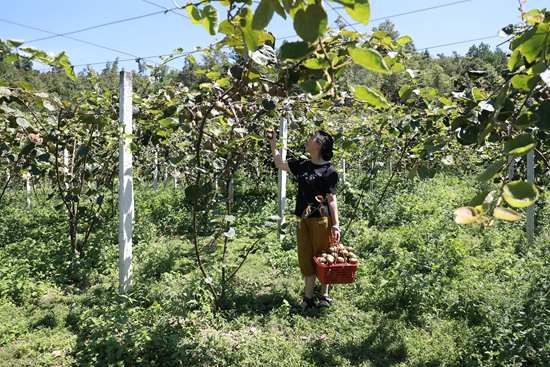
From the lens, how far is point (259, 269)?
4.33 m

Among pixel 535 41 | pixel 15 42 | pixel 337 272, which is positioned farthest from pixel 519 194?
pixel 337 272

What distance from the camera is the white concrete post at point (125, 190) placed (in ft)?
10.8

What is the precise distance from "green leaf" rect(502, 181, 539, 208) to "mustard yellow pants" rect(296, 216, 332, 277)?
2581mm

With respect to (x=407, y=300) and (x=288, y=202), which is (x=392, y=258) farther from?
(x=288, y=202)

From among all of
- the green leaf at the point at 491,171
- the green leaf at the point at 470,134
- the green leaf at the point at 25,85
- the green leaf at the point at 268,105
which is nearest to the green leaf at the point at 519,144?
the green leaf at the point at 491,171

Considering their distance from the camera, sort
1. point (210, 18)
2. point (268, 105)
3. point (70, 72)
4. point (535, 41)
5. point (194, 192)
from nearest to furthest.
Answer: point (535, 41) < point (210, 18) < point (268, 105) < point (70, 72) < point (194, 192)

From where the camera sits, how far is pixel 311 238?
329 cm

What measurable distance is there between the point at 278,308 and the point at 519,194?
120 inches

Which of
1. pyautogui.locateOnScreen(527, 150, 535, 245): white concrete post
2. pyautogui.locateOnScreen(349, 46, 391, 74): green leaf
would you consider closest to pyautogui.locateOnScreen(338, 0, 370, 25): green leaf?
pyautogui.locateOnScreen(349, 46, 391, 74): green leaf

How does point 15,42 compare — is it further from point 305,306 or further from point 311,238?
point 305,306

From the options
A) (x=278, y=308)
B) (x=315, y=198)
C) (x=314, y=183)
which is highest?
(x=314, y=183)

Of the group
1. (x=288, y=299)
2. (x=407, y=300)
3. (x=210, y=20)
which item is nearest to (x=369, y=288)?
(x=407, y=300)

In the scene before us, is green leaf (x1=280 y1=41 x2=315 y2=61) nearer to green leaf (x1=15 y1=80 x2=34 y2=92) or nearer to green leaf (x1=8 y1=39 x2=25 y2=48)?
green leaf (x1=8 y1=39 x2=25 y2=48)

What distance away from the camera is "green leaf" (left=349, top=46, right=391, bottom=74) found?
56cm
